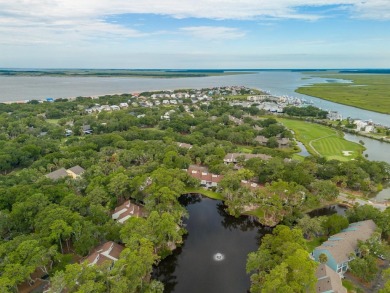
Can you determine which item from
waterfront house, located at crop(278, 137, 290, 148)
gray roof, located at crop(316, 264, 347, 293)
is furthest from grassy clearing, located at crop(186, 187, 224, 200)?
waterfront house, located at crop(278, 137, 290, 148)

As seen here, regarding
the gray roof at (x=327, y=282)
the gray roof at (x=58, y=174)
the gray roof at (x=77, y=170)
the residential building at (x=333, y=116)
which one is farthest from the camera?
the residential building at (x=333, y=116)

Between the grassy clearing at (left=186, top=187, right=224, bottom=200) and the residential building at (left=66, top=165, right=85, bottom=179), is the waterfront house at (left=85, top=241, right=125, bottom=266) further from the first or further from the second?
the residential building at (left=66, top=165, right=85, bottom=179)

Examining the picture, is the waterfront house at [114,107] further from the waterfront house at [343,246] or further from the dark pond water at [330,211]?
the waterfront house at [343,246]

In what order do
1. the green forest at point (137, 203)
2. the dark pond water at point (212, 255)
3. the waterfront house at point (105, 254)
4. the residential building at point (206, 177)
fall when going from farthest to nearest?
1. the residential building at point (206, 177)
2. the dark pond water at point (212, 255)
3. the waterfront house at point (105, 254)
4. the green forest at point (137, 203)

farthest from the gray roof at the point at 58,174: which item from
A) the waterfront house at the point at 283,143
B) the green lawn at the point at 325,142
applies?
the green lawn at the point at 325,142

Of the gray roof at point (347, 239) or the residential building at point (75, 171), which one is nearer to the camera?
the gray roof at point (347, 239)

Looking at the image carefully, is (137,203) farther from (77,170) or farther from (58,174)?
(58,174)

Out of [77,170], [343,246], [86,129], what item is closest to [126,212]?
[77,170]

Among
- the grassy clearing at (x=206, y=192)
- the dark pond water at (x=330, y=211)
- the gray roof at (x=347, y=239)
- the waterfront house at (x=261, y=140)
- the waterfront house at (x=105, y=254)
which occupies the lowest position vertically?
the dark pond water at (x=330, y=211)
